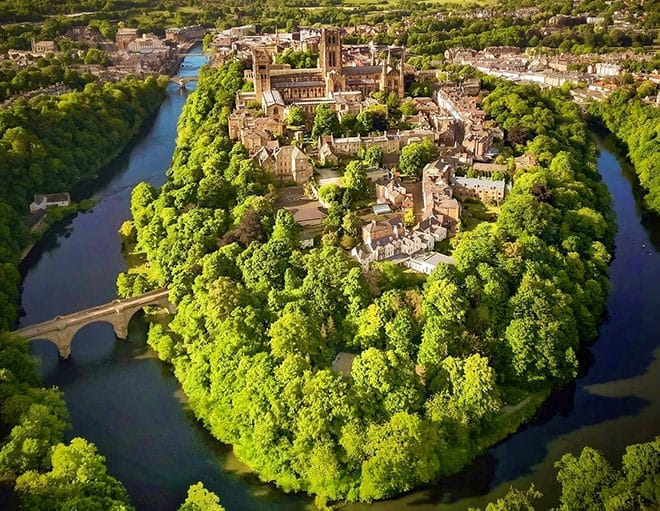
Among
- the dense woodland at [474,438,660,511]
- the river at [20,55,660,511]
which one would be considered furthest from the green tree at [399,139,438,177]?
the dense woodland at [474,438,660,511]

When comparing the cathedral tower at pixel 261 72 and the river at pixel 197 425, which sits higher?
the cathedral tower at pixel 261 72

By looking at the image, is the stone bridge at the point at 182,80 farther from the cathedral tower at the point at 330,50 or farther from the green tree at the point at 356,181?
the green tree at the point at 356,181

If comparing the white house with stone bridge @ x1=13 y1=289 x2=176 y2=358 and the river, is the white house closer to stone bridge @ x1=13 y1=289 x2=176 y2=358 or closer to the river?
the river

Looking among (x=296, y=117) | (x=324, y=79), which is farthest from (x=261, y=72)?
(x=296, y=117)

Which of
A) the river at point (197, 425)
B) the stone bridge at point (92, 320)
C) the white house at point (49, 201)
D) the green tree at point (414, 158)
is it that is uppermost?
the green tree at point (414, 158)

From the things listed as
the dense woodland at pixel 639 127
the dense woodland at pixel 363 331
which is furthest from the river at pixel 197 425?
the dense woodland at pixel 639 127

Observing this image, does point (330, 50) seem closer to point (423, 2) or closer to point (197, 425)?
point (197, 425)
